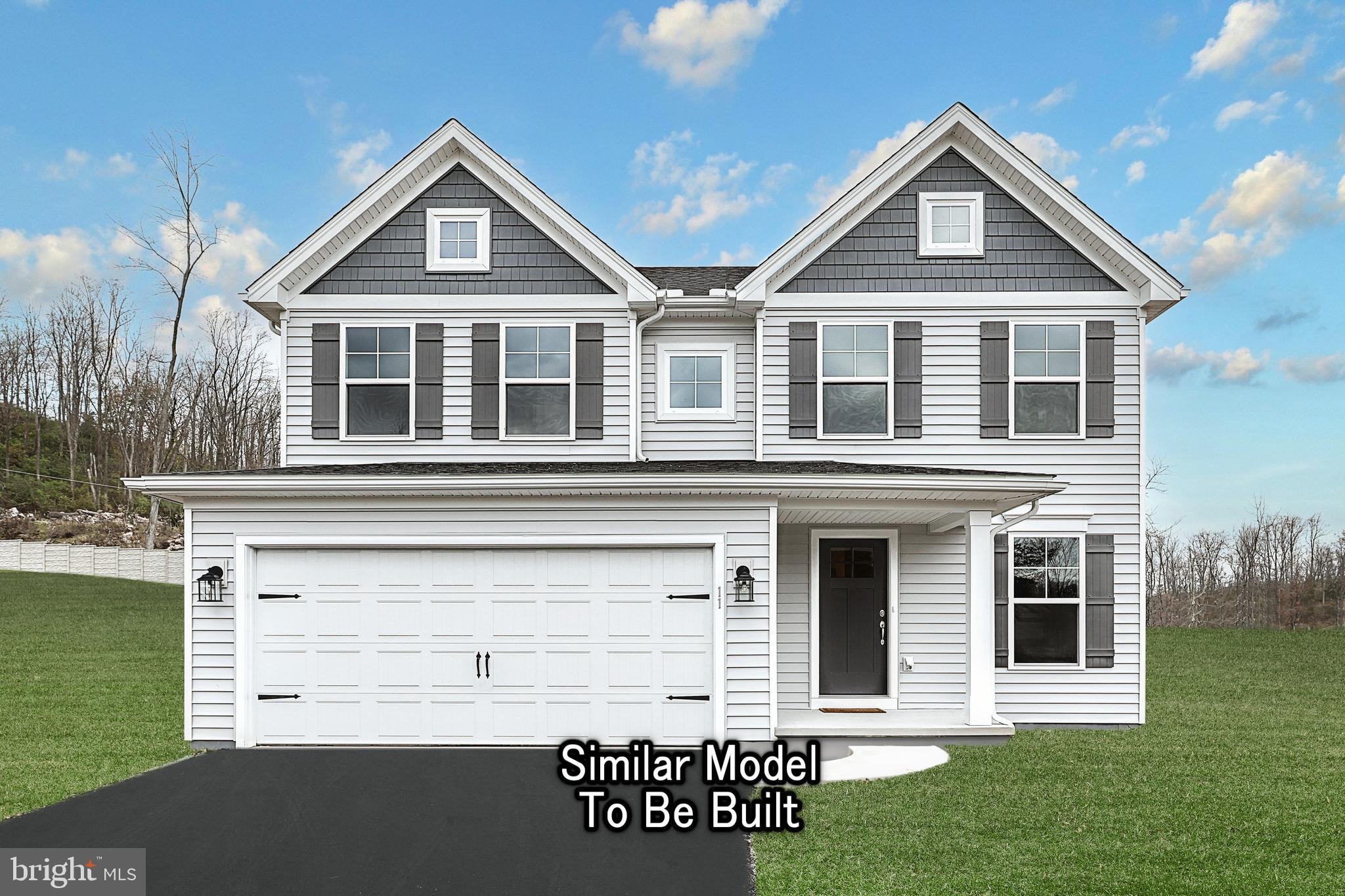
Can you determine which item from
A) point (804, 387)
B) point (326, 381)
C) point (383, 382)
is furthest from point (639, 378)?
point (326, 381)

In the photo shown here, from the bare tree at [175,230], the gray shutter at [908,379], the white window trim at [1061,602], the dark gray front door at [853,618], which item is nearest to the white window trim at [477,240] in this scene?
the gray shutter at [908,379]

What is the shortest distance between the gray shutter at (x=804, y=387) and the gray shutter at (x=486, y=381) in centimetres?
371

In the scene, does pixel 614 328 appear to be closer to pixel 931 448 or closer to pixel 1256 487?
pixel 931 448

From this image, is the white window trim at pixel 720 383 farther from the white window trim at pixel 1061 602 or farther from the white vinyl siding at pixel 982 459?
the white window trim at pixel 1061 602

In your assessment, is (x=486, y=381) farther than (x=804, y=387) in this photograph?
Yes

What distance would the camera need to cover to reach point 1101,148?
714 inches

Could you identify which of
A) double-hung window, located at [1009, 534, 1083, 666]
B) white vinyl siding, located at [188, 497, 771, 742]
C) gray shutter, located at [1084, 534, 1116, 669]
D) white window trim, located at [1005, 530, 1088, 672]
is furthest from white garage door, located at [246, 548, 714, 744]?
gray shutter, located at [1084, 534, 1116, 669]

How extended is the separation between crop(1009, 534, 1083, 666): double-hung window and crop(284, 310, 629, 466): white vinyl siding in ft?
16.9

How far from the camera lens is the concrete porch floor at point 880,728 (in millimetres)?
9586

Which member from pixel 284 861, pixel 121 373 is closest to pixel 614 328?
pixel 284 861

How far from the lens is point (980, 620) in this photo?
9.82m

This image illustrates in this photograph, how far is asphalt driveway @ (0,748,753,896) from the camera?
5.61 m

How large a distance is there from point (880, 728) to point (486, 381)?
6265 mm

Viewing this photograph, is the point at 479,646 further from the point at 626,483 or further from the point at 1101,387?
the point at 1101,387
